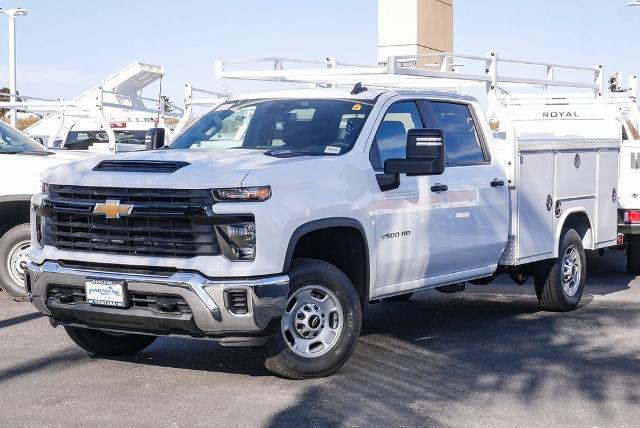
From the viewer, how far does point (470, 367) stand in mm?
7895

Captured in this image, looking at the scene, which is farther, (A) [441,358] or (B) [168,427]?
(A) [441,358]

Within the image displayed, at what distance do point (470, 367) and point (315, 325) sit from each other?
4.32 feet

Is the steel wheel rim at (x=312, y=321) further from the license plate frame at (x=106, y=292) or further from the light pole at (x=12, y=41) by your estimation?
the light pole at (x=12, y=41)

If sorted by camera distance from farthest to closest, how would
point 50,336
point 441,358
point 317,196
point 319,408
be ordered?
1. point 50,336
2. point 441,358
3. point 317,196
4. point 319,408

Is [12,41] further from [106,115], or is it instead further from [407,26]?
[407,26]

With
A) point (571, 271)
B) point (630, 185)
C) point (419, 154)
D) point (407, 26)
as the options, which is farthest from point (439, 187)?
point (407, 26)

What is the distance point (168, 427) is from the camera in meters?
6.17

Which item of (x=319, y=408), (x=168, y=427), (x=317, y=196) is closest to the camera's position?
(x=168, y=427)

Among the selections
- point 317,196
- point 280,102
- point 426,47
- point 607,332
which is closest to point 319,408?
point 317,196

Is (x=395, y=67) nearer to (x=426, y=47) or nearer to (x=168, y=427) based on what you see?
(x=168, y=427)

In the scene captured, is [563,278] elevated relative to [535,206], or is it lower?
lower

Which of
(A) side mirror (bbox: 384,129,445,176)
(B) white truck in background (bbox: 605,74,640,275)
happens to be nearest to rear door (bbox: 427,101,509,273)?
(A) side mirror (bbox: 384,129,445,176)

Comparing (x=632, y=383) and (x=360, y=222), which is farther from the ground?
(x=360, y=222)

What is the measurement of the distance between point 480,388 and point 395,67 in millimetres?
2605
